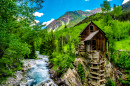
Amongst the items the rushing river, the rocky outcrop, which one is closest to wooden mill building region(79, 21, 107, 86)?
the rocky outcrop

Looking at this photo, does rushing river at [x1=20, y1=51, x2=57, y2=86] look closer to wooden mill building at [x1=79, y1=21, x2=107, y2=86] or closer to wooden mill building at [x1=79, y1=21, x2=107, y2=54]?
wooden mill building at [x1=79, y1=21, x2=107, y2=86]

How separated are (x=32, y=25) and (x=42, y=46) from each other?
44.1 metres

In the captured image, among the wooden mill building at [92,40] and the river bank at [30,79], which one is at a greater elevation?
the wooden mill building at [92,40]

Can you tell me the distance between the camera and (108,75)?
62.8ft

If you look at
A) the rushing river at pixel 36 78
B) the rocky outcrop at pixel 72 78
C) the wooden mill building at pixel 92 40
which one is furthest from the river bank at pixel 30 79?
the wooden mill building at pixel 92 40

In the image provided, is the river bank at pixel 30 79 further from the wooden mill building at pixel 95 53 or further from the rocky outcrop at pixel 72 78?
the wooden mill building at pixel 95 53

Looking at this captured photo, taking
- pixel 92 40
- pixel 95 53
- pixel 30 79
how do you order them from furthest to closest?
pixel 92 40
pixel 95 53
pixel 30 79

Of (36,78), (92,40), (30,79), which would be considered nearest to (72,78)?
(36,78)

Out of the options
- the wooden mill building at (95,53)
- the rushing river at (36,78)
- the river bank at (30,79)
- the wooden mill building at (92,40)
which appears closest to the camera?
the river bank at (30,79)

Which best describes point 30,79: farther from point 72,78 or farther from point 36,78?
point 72,78

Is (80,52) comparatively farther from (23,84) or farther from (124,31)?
(124,31)

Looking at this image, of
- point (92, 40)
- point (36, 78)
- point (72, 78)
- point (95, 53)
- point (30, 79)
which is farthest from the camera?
point (92, 40)

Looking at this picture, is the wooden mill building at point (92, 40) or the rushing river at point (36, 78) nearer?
the rushing river at point (36, 78)

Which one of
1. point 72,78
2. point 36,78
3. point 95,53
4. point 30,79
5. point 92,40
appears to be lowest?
point 36,78
